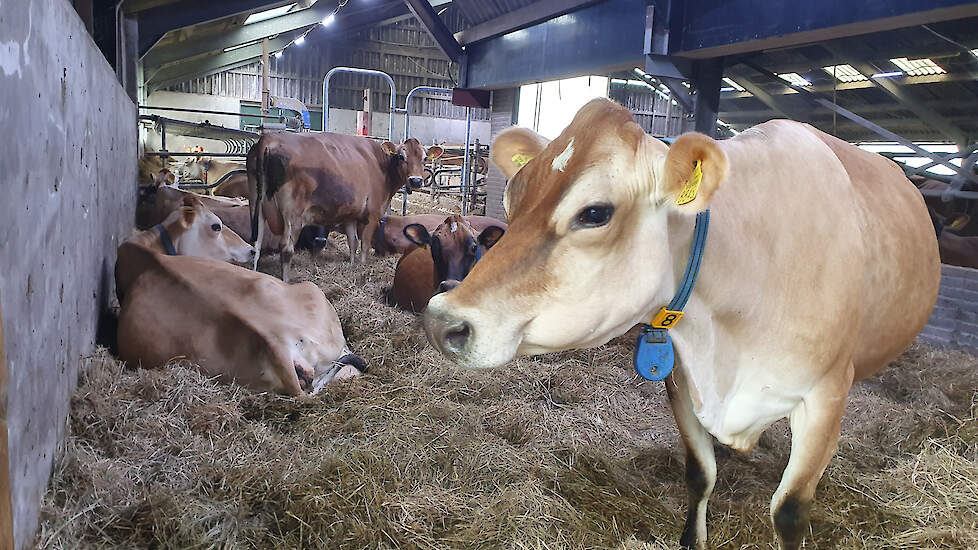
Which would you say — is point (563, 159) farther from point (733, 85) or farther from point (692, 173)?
point (733, 85)

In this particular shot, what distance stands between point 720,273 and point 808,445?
0.64 metres

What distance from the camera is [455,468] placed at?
9.50 feet

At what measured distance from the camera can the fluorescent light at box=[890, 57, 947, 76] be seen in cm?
533

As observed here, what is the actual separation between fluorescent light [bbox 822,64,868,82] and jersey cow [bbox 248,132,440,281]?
5.13 meters

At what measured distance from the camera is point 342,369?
402 cm

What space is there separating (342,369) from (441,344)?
2597 millimetres

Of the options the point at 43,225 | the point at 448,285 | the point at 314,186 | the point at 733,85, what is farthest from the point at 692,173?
the point at 314,186

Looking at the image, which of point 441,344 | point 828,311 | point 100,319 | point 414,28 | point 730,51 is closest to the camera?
point 441,344

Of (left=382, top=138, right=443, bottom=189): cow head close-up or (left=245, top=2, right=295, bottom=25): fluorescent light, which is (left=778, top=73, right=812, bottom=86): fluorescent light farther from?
(left=245, top=2, right=295, bottom=25): fluorescent light

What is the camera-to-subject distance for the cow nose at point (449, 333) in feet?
5.12

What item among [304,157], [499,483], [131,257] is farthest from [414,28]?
Answer: [499,483]

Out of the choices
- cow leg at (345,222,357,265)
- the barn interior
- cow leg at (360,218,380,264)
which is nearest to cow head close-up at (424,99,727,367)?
the barn interior

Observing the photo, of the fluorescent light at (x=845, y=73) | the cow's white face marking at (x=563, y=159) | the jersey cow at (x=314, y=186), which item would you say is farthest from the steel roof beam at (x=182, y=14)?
the cow's white face marking at (x=563, y=159)

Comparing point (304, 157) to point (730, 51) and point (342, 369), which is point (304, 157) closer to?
point (342, 369)
